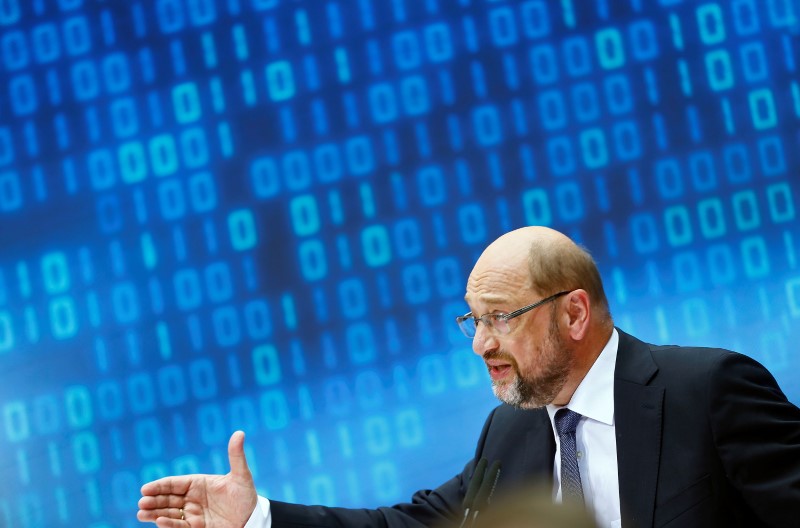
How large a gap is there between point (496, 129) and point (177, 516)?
213 cm

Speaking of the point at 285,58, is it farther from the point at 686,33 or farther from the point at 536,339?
the point at 536,339

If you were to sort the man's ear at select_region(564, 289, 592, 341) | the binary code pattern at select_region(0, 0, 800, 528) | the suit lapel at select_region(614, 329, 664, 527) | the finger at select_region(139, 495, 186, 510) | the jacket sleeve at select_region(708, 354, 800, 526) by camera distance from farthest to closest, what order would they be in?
the binary code pattern at select_region(0, 0, 800, 528)
the man's ear at select_region(564, 289, 592, 341)
the finger at select_region(139, 495, 186, 510)
the suit lapel at select_region(614, 329, 664, 527)
the jacket sleeve at select_region(708, 354, 800, 526)

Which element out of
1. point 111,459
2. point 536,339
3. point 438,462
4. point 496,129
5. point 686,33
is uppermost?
point 686,33

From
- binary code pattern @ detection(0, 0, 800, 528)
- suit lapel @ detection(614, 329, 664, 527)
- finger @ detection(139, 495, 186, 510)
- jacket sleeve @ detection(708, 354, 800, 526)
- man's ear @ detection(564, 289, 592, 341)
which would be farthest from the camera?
binary code pattern @ detection(0, 0, 800, 528)

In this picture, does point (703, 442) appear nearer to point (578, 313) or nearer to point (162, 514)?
point (578, 313)

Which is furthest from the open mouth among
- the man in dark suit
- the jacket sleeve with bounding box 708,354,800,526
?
the jacket sleeve with bounding box 708,354,800,526

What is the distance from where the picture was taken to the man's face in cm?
213

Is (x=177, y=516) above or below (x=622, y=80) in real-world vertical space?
below

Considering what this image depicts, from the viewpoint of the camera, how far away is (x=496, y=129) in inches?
147

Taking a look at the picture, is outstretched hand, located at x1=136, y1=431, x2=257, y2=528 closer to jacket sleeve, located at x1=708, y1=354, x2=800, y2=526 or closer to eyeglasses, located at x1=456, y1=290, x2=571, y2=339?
eyeglasses, located at x1=456, y1=290, x2=571, y2=339

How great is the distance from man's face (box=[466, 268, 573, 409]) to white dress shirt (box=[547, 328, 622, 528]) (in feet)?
0.20

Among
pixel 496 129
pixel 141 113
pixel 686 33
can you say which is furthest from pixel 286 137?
pixel 686 33

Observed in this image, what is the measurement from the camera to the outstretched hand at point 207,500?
6.82 ft

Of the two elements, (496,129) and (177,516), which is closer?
(177,516)
